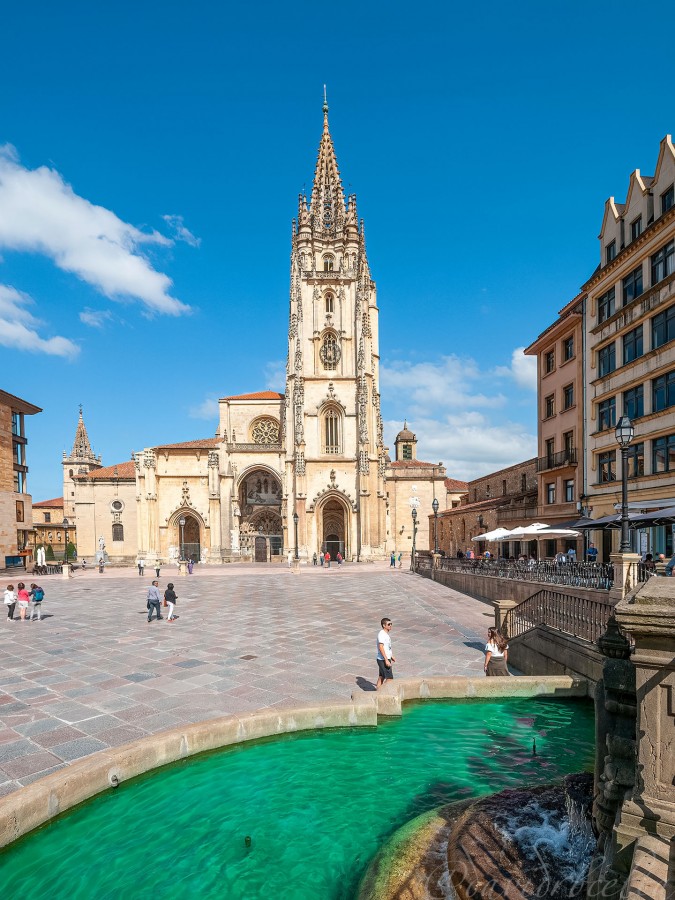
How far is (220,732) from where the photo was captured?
6.11 meters

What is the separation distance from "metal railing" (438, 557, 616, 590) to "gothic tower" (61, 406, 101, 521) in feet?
192

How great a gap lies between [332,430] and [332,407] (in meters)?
2.16

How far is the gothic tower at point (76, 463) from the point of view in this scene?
64750 mm

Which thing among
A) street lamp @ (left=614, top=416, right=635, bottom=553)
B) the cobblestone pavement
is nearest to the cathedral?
the cobblestone pavement

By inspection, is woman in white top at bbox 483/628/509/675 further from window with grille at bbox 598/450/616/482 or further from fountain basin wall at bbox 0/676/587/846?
window with grille at bbox 598/450/616/482

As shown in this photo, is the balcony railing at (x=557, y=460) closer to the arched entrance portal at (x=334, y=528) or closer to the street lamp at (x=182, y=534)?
the arched entrance portal at (x=334, y=528)

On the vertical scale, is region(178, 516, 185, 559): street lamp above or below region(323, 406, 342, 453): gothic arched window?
below

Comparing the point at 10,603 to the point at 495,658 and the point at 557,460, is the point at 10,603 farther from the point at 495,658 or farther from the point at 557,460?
the point at 557,460

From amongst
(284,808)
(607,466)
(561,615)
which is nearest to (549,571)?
(561,615)

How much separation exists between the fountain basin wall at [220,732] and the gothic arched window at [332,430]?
37.1 metres

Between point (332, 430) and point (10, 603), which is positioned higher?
point (332, 430)

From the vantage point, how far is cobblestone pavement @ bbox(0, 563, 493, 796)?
661 centimetres

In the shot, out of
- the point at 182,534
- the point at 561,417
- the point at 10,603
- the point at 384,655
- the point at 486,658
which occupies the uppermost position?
the point at 561,417

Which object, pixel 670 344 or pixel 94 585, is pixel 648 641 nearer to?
pixel 670 344
